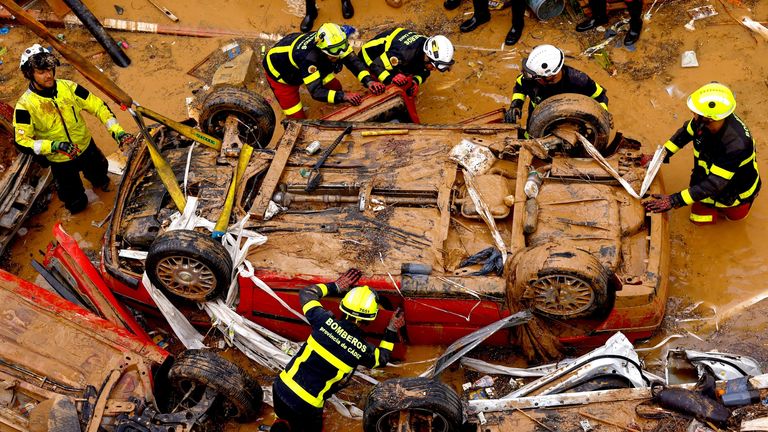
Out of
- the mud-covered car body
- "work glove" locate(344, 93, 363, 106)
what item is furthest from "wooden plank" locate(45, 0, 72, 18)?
"work glove" locate(344, 93, 363, 106)

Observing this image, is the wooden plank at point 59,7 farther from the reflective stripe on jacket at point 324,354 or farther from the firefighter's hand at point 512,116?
the reflective stripe on jacket at point 324,354

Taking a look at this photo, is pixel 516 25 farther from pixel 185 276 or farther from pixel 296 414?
pixel 296 414

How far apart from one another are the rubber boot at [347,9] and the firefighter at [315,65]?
5.66ft

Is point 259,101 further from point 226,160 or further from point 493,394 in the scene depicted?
point 493,394

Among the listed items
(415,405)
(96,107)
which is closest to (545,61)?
(415,405)

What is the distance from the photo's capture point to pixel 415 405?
5055 millimetres

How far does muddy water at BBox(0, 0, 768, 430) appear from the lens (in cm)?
675

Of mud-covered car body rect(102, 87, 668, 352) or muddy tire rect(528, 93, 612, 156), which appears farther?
muddy tire rect(528, 93, 612, 156)

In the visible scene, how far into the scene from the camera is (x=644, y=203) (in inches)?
235

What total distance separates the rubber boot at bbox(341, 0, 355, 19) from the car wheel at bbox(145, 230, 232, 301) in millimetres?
4785

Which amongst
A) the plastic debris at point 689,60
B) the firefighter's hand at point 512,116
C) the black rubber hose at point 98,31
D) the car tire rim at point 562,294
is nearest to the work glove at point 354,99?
the firefighter's hand at point 512,116

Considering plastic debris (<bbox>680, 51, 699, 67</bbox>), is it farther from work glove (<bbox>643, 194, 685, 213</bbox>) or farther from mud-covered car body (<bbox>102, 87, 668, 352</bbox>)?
work glove (<bbox>643, 194, 685, 213</bbox>)

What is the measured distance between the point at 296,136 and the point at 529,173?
84.6 inches

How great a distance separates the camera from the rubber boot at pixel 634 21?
27.3ft
